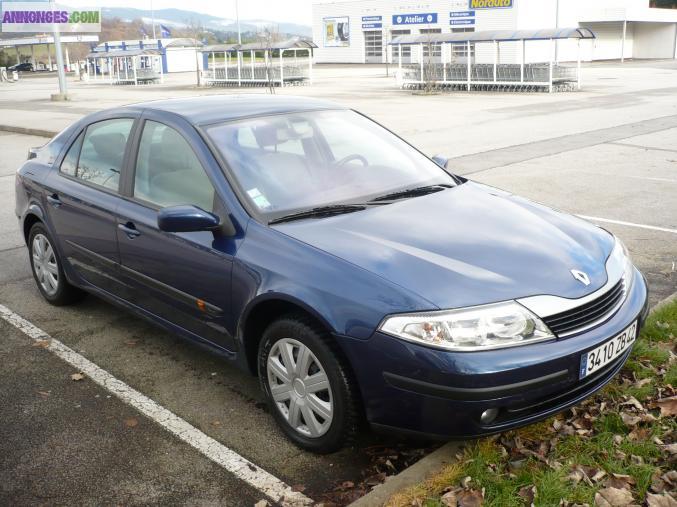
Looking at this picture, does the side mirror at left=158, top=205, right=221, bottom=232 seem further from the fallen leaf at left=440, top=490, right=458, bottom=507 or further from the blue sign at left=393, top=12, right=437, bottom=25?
the blue sign at left=393, top=12, right=437, bottom=25

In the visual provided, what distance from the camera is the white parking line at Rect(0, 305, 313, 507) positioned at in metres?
3.26

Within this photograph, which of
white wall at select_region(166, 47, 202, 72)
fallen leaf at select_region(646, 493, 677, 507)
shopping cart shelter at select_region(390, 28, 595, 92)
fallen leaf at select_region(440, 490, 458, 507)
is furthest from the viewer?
white wall at select_region(166, 47, 202, 72)

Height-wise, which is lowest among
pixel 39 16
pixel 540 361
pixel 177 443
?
pixel 177 443

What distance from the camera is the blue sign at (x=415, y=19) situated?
60500 mm

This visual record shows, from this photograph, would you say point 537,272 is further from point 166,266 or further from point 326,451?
point 166,266

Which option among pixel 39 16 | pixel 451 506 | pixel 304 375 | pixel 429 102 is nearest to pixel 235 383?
pixel 304 375

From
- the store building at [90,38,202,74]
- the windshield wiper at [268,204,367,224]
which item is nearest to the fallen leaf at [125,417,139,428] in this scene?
the windshield wiper at [268,204,367,224]

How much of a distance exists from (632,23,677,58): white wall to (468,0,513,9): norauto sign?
63.0ft

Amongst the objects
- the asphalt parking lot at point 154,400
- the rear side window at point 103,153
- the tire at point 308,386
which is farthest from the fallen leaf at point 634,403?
the rear side window at point 103,153

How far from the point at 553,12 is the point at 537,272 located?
60.0m

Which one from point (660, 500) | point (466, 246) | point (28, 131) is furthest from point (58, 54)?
point (660, 500)

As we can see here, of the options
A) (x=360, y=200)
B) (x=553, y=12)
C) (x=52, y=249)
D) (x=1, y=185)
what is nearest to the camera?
(x=360, y=200)

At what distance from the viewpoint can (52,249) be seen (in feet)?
17.9

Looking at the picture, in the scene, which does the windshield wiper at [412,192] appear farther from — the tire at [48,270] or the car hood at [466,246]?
the tire at [48,270]
